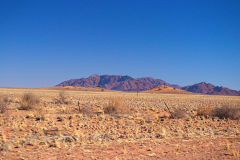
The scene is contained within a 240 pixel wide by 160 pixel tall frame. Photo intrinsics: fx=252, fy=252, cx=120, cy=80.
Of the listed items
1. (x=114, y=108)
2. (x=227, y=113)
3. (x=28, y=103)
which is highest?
(x=28, y=103)

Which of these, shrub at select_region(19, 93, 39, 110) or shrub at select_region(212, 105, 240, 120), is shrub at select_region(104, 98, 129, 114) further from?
shrub at select_region(212, 105, 240, 120)

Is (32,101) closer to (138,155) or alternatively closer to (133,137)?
(133,137)

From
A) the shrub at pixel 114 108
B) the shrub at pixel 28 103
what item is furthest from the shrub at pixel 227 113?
the shrub at pixel 28 103

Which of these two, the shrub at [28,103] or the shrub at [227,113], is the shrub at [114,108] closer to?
the shrub at [28,103]

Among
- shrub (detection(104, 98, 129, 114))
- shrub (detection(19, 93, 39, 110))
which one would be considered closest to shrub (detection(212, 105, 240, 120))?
shrub (detection(104, 98, 129, 114))

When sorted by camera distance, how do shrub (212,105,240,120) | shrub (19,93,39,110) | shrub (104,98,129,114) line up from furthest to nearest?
shrub (19,93,39,110) → shrub (104,98,129,114) → shrub (212,105,240,120)

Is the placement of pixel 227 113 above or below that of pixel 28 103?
below

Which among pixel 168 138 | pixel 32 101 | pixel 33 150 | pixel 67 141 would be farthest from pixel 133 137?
pixel 32 101

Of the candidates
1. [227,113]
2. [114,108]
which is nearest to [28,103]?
[114,108]

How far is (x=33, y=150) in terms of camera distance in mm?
9203

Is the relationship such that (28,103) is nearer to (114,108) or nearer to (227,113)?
(114,108)

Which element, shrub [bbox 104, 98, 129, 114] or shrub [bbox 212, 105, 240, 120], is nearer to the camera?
shrub [bbox 212, 105, 240, 120]

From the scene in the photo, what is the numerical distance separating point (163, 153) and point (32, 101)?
18.7 m

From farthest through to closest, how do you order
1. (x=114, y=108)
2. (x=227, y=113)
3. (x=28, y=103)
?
(x=28, y=103) → (x=114, y=108) → (x=227, y=113)
